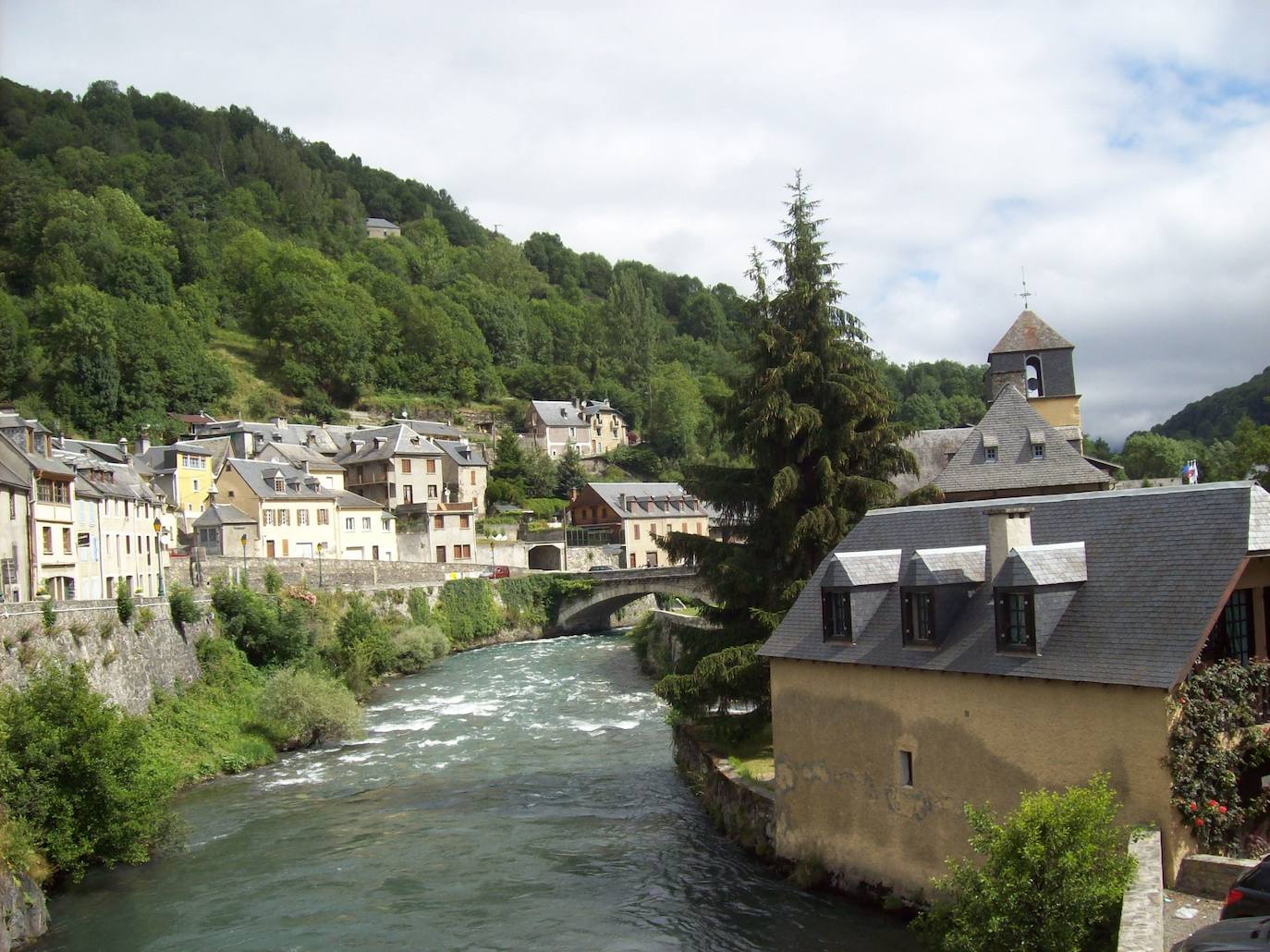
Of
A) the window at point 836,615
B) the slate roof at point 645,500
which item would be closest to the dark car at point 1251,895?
the window at point 836,615

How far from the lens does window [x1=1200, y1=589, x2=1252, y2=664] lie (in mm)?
13914

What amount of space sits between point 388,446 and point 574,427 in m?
32.0

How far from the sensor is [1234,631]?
14.2 meters

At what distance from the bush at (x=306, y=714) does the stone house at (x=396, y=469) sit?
135ft

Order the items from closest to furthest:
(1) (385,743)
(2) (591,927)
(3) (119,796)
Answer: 1. (2) (591,927)
2. (3) (119,796)
3. (1) (385,743)

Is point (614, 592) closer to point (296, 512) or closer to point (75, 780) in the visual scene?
point (296, 512)

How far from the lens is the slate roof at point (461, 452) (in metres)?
81.8

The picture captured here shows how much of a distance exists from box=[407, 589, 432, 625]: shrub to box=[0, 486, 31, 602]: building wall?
2204 centimetres

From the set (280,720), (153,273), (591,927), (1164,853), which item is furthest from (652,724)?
(153,273)

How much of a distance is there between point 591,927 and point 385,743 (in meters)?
16.7

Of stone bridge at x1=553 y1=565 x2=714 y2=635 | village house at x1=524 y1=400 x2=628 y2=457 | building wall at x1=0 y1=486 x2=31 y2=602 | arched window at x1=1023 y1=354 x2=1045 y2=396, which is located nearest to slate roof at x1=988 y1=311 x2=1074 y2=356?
arched window at x1=1023 y1=354 x2=1045 y2=396

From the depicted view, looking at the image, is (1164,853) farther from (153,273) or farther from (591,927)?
(153,273)

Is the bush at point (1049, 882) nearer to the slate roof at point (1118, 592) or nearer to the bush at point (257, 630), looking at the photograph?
the slate roof at point (1118, 592)

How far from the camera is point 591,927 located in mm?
17328
